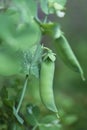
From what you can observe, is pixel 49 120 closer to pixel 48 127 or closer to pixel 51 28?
pixel 48 127

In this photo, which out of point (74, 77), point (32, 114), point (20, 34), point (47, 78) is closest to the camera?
point (20, 34)

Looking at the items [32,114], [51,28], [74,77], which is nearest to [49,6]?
[51,28]

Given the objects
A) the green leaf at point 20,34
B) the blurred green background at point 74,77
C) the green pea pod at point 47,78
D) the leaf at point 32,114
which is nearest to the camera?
the green leaf at point 20,34

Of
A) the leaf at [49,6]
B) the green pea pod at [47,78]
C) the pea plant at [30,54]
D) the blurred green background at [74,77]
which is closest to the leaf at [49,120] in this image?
the pea plant at [30,54]

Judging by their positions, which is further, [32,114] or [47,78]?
[32,114]

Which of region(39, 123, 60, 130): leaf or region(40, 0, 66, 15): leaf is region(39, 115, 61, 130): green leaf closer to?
region(39, 123, 60, 130): leaf

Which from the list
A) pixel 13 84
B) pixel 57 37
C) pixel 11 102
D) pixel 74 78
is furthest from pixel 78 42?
pixel 57 37

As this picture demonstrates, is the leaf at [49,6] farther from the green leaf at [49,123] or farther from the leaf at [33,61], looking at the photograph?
the green leaf at [49,123]

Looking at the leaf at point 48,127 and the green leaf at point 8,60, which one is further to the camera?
the leaf at point 48,127

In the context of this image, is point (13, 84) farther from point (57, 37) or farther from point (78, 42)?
point (78, 42)
